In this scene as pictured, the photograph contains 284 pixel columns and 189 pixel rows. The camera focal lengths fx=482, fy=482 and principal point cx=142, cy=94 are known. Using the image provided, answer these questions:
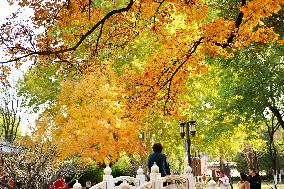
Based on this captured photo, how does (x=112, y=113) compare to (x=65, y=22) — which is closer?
(x=65, y=22)

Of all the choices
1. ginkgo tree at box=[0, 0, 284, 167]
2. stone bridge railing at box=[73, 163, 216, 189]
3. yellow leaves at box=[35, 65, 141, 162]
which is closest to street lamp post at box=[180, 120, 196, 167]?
yellow leaves at box=[35, 65, 141, 162]

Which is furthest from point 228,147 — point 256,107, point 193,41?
point 193,41

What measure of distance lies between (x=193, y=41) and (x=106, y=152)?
16521mm

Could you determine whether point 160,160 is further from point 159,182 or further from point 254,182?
point 254,182

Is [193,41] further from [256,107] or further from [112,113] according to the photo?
[112,113]

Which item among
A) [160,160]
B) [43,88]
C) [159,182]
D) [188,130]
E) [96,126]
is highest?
[43,88]

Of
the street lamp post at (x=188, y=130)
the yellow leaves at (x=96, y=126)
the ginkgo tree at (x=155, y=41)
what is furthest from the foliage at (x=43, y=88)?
the ginkgo tree at (x=155, y=41)

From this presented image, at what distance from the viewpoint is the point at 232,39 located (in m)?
13.3

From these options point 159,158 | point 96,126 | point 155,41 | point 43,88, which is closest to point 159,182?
point 159,158

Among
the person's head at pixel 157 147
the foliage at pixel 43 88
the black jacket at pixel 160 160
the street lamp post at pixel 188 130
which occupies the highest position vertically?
the foliage at pixel 43 88

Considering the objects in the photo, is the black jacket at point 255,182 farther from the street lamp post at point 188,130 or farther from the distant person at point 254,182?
the street lamp post at point 188,130

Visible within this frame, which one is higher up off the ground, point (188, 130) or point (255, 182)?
point (188, 130)

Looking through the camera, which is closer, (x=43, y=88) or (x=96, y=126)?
(x=96, y=126)

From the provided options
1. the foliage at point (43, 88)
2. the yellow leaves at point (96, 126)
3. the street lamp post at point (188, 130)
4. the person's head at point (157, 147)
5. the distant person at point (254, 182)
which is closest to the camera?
the person's head at point (157, 147)
